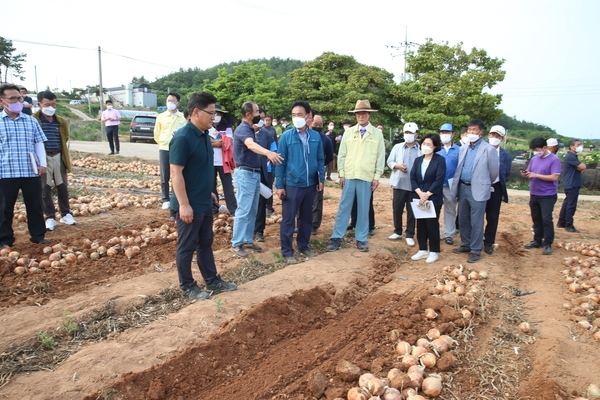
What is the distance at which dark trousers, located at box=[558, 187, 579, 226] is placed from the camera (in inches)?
314

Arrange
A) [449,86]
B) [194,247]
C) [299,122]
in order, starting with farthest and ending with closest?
[449,86] → [299,122] → [194,247]

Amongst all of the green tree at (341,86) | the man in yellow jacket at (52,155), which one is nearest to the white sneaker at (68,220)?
the man in yellow jacket at (52,155)

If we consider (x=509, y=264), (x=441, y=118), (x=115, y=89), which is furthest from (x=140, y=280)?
(x=115, y=89)

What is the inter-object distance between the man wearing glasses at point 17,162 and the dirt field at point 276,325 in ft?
1.13

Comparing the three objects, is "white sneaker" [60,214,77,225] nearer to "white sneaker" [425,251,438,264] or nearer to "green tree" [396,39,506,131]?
"white sneaker" [425,251,438,264]

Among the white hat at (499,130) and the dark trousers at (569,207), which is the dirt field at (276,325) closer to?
the white hat at (499,130)

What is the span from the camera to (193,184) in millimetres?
3912

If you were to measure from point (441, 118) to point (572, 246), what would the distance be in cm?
1154

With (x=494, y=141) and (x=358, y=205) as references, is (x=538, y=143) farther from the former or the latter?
(x=358, y=205)

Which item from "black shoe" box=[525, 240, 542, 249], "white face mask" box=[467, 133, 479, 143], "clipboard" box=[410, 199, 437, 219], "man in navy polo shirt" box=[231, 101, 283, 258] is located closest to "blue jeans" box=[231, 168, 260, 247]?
"man in navy polo shirt" box=[231, 101, 283, 258]

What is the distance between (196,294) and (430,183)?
11.4ft

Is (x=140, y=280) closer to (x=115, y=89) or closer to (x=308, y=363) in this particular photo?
(x=308, y=363)

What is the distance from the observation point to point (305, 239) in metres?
5.78

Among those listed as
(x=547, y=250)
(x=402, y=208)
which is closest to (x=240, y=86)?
(x=402, y=208)
